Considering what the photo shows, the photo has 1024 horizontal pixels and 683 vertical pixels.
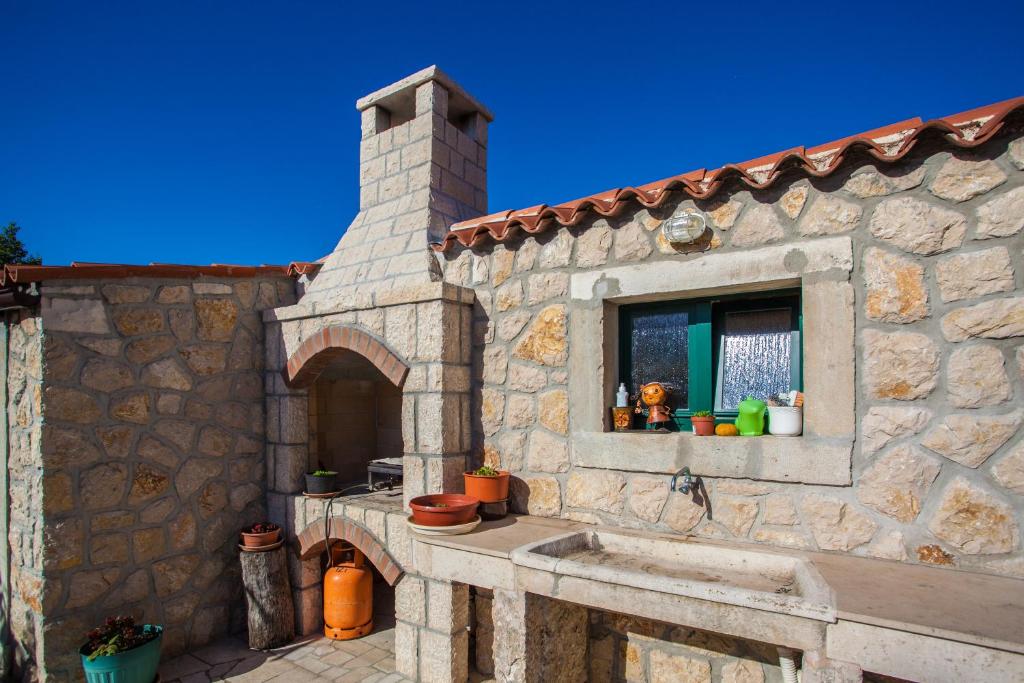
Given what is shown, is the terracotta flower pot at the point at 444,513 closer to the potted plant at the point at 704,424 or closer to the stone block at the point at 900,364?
the potted plant at the point at 704,424

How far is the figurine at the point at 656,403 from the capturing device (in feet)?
11.8

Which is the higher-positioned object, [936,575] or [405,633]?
[936,575]

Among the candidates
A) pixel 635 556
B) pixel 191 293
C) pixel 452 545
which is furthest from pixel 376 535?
pixel 191 293

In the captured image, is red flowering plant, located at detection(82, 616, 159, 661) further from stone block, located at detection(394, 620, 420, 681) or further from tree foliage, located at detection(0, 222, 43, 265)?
tree foliage, located at detection(0, 222, 43, 265)

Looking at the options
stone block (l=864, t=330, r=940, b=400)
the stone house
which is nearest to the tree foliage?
the stone house

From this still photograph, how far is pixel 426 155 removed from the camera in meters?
5.27

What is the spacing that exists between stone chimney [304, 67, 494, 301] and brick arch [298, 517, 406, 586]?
2.06 meters

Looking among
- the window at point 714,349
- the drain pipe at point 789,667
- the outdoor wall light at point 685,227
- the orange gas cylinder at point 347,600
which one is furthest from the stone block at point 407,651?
the outdoor wall light at point 685,227

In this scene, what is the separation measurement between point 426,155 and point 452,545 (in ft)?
12.0

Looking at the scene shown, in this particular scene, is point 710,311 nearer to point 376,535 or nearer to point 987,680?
point 987,680

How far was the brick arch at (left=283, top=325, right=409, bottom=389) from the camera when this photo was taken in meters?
4.39

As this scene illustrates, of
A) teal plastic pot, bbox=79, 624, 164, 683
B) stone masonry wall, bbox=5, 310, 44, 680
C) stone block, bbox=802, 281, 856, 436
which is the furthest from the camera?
stone masonry wall, bbox=5, 310, 44, 680

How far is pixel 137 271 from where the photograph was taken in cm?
477

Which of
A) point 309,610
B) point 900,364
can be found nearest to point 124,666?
point 309,610
